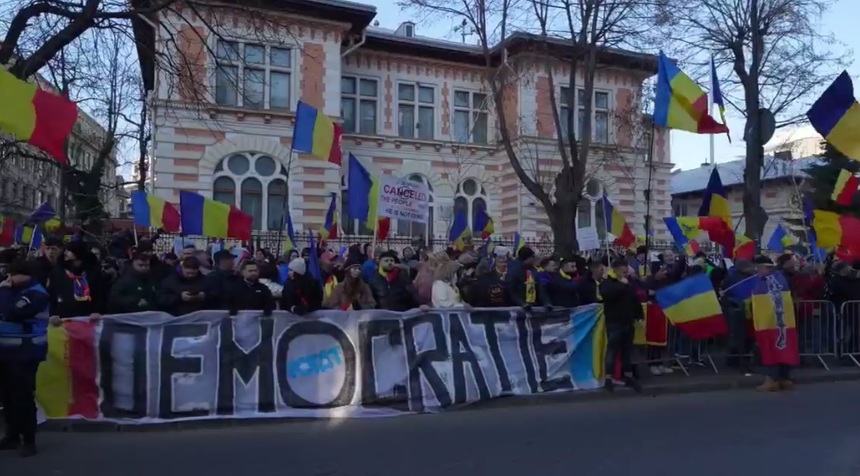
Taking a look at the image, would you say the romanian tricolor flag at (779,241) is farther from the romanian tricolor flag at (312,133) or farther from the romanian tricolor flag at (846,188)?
the romanian tricolor flag at (312,133)

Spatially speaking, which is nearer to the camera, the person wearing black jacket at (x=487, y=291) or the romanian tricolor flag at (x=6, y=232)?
the person wearing black jacket at (x=487, y=291)

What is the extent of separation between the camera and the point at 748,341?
41.3ft

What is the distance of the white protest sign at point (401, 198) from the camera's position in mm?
12844

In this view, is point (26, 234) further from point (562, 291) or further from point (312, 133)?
point (562, 291)

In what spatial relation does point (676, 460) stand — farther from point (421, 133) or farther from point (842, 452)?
point (421, 133)

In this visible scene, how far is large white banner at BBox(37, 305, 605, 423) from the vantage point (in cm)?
851

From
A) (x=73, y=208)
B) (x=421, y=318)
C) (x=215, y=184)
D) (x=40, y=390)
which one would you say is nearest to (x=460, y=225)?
(x=215, y=184)

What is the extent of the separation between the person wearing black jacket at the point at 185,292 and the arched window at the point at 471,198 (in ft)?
70.8

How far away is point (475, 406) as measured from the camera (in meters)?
9.69

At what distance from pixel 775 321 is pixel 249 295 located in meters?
7.12

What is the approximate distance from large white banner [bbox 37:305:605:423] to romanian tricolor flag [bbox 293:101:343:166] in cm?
340

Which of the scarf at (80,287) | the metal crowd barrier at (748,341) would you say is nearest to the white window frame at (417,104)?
the metal crowd barrier at (748,341)

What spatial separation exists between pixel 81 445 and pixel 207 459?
58.5 inches

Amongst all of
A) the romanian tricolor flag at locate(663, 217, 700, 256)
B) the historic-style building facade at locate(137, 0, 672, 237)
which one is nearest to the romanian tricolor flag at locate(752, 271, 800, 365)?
the romanian tricolor flag at locate(663, 217, 700, 256)
